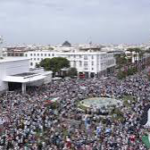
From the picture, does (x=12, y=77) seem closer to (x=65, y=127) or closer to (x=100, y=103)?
(x=100, y=103)

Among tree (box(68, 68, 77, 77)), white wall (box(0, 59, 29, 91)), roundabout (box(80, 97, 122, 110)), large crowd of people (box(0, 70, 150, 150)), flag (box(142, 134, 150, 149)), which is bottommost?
tree (box(68, 68, 77, 77))

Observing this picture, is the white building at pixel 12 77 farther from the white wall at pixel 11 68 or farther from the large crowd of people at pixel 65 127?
the large crowd of people at pixel 65 127

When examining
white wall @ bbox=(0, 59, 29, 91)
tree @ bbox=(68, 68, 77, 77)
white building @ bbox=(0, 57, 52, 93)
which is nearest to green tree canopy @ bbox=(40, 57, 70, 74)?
tree @ bbox=(68, 68, 77, 77)

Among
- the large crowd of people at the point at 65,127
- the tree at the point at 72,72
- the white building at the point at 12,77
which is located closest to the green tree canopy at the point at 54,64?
the tree at the point at 72,72

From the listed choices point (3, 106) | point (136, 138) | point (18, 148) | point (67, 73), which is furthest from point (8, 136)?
point (67, 73)

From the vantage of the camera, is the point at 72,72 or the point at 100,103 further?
the point at 72,72

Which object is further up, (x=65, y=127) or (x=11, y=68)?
(x=11, y=68)

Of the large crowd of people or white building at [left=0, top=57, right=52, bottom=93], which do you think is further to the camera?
white building at [left=0, top=57, right=52, bottom=93]

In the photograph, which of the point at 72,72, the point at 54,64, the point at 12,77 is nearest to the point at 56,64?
the point at 54,64

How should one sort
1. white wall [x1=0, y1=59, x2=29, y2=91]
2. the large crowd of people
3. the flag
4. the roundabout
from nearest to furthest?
1. the large crowd of people
2. the flag
3. the roundabout
4. white wall [x1=0, y1=59, x2=29, y2=91]

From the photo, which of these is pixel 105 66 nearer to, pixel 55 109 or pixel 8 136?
pixel 55 109

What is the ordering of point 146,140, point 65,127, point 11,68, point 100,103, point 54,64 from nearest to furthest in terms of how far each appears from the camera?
point 146,140 < point 65,127 < point 100,103 < point 11,68 < point 54,64

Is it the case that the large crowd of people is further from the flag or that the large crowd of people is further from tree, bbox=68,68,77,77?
tree, bbox=68,68,77,77

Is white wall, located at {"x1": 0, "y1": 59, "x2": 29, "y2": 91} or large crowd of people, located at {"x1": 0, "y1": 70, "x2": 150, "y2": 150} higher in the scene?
white wall, located at {"x1": 0, "y1": 59, "x2": 29, "y2": 91}
